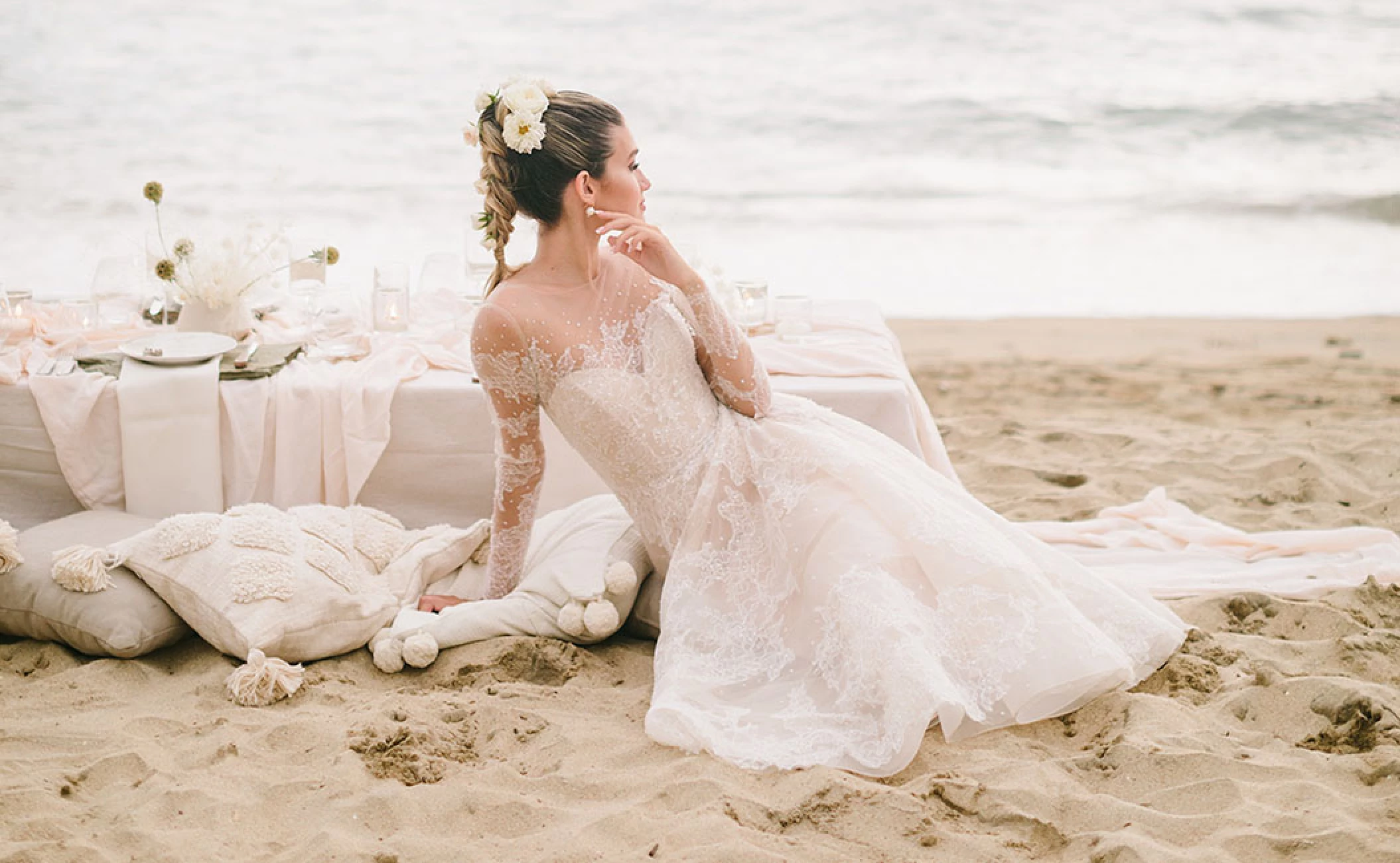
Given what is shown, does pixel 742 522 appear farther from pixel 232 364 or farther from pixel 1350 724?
pixel 232 364

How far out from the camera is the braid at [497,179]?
3.13 metres

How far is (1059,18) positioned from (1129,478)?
12.7 metres

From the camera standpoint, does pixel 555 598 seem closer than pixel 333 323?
Yes

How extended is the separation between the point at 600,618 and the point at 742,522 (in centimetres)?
46

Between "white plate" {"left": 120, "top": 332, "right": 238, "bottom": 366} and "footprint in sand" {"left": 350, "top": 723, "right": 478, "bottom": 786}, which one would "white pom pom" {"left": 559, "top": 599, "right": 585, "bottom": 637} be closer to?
"footprint in sand" {"left": 350, "top": 723, "right": 478, "bottom": 786}

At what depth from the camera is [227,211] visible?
11578 mm

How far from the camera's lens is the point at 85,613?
337cm

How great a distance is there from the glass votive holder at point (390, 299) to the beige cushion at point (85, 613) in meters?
1.46

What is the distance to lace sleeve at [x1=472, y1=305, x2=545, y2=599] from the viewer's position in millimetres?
3199

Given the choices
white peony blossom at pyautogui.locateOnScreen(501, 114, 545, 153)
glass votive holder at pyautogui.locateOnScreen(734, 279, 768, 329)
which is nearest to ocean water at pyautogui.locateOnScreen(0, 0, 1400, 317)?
glass votive holder at pyautogui.locateOnScreen(734, 279, 768, 329)

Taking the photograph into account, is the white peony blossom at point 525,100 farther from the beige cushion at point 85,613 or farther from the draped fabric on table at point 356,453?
the beige cushion at point 85,613

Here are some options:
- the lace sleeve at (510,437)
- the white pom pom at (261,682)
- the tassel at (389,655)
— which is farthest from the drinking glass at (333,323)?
the white pom pom at (261,682)

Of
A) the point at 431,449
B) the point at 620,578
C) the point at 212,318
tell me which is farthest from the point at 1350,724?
the point at 212,318

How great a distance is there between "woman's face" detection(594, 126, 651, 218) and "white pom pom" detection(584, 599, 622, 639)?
1.02 metres
